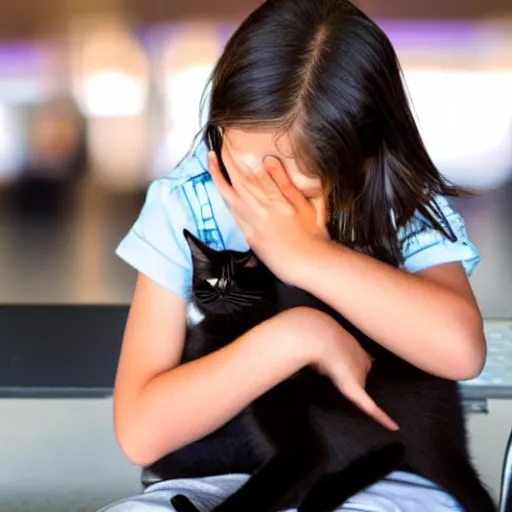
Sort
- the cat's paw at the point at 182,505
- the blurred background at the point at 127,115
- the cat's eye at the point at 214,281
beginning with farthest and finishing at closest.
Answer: the blurred background at the point at 127,115 → the cat's eye at the point at 214,281 → the cat's paw at the point at 182,505

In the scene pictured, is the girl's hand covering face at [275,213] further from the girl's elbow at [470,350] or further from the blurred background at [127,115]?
the blurred background at [127,115]

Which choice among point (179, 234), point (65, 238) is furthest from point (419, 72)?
point (179, 234)

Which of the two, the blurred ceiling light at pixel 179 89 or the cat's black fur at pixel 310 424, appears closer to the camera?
the cat's black fur at pixel 310 424

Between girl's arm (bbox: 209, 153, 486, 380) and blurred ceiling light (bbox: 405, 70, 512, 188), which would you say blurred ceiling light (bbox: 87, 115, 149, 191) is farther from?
girl's arm (bbox: 209, 153, 486, 380)

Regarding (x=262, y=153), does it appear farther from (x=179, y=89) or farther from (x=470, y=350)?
(x=179, y=89)

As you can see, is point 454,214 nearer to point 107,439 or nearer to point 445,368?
point 445,368

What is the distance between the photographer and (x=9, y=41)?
208 cm

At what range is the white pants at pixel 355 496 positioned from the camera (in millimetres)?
563

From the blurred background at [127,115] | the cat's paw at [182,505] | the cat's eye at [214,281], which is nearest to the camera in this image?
the cat's paw at [182,505]

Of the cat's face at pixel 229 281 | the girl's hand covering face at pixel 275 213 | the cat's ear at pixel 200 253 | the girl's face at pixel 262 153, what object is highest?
the girl's face at pixel 262 153

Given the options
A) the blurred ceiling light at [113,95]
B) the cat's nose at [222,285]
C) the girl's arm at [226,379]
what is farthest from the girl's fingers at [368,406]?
the blurred ceiling light at [113,95]

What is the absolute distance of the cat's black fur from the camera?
617 mm

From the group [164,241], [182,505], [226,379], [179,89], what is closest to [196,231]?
[164,241]

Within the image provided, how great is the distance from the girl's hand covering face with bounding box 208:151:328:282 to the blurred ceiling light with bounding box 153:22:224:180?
4.69ft
